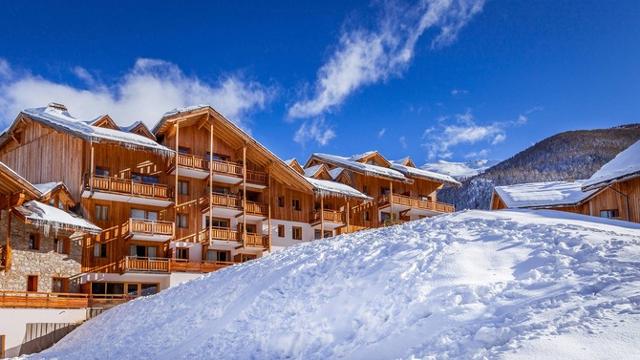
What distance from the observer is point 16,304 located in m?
24.9

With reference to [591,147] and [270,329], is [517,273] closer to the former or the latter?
[270,329]

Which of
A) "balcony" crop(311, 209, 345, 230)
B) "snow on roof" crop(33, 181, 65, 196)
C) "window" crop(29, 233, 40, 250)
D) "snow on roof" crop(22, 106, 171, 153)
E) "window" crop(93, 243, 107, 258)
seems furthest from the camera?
"balcony" crop(311, 209, 345, 230)

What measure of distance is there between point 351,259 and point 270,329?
11.3ft

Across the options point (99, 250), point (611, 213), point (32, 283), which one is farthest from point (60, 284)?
point (611, 213)

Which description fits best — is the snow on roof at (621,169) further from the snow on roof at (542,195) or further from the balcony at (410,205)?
the balcony at (410,205)

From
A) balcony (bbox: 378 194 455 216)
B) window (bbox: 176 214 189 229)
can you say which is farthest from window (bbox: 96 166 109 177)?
balcony (bbox: 378 194 455 216)

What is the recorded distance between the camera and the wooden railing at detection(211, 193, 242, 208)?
121 feet

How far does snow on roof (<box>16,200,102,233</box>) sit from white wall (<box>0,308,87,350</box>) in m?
4.44

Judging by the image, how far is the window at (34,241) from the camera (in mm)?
29312

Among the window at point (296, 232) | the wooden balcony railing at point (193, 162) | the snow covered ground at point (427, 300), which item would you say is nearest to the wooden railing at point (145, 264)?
the wooden balcony railing at point (193, 162)

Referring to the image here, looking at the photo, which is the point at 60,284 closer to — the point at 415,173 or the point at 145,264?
the point at 145,264

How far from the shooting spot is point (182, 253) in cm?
3616

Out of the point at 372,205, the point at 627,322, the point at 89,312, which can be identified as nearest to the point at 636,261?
the point at 627,322

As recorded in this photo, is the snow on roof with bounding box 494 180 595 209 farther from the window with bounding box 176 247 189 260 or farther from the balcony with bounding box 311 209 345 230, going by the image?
the window with bounding box 176 247 189 260
